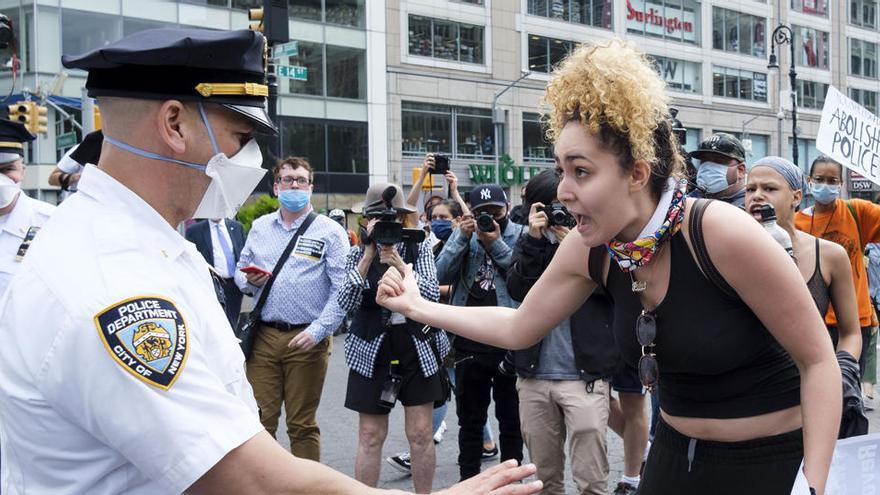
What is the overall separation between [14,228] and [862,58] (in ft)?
194

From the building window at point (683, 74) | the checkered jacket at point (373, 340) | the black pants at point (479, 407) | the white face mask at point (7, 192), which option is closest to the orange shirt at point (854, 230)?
the black pants at point (479, 407)

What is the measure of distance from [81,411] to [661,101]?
1793 millimetres

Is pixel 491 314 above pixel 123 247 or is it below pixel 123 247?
below

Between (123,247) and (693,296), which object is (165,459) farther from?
(693,296)

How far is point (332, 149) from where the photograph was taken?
34719 millimetres

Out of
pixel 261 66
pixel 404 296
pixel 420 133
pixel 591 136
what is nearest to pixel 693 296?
pixel 591 136

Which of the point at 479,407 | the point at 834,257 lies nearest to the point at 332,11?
the point at 479,407

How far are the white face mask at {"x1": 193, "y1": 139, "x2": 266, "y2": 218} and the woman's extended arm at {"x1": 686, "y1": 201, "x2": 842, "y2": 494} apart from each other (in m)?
1.30

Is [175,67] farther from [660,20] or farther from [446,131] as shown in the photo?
[660,20]

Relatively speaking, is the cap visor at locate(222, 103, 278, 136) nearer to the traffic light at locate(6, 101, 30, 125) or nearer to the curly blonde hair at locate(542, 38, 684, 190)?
the curly blonde hair at locate(542, 38, 684, 190)

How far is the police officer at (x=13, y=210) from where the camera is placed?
4969mm

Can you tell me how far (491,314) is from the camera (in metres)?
3.15

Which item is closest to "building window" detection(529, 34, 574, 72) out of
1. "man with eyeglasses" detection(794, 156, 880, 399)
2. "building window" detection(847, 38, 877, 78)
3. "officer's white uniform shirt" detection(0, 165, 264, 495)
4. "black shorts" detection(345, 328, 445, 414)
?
"building window" detection(847, 38, 877, 78)

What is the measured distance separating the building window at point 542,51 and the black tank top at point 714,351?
127 ft
